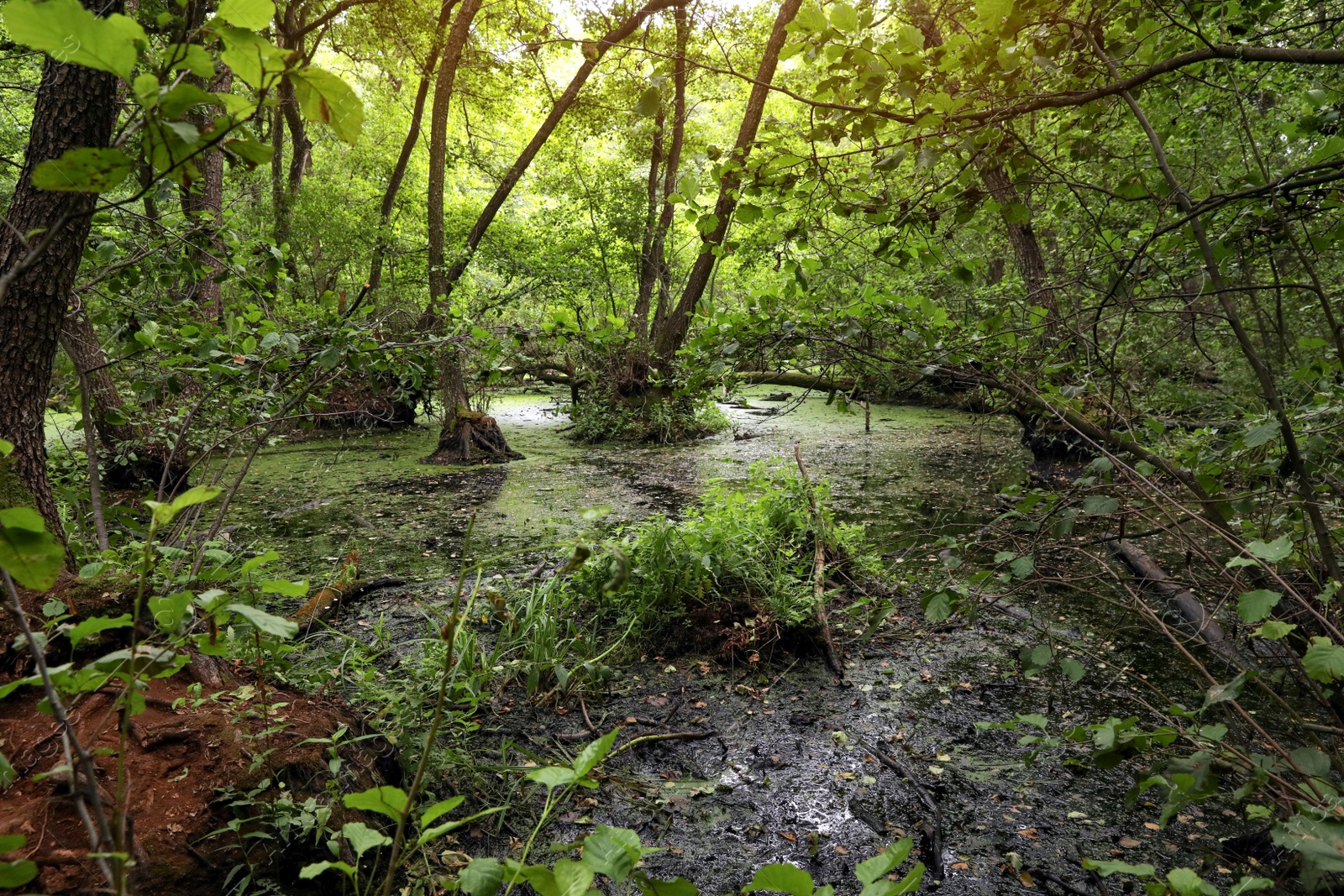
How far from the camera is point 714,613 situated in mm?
3758

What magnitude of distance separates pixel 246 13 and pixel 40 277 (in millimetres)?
2219

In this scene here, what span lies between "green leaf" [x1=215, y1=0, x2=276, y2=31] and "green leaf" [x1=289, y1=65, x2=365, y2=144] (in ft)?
0.19

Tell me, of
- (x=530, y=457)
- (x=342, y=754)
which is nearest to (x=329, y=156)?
(x=530, y=457)

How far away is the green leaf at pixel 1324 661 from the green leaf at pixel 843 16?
1.42 metres

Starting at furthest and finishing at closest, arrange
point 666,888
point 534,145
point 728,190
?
point 534,145 → point 728,190 → point 666,888

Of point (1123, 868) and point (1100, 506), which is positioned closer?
point (1123, 868)

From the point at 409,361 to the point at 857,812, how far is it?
2.45 meters

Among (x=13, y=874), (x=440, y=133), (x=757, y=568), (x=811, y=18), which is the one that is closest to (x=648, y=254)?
(x=440, y=133)

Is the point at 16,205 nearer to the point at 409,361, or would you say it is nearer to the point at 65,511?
the point at 409,361

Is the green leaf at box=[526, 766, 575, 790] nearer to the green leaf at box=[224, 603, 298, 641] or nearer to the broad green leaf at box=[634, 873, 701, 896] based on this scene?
the broad green leaf at box=[634, 873, 701, 896]

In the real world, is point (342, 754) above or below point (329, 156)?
below

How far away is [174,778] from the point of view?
5.81 feet

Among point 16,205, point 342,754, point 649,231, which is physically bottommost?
point 342,754

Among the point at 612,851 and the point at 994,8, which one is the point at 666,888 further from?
the point at 994,8
